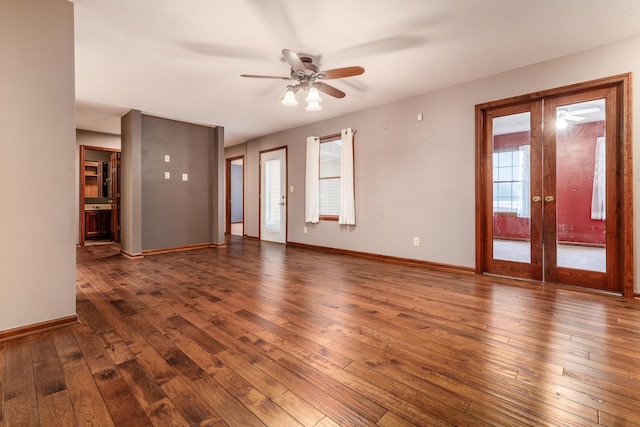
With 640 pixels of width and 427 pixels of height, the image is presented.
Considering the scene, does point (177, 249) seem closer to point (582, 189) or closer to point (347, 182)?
point (347, 182)

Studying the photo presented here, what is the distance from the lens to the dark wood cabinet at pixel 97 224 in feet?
22.7

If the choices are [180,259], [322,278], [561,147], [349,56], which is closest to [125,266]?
[180,259]

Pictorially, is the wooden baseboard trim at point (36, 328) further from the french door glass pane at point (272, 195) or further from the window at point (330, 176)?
the french door glass pane at point (272, 195)

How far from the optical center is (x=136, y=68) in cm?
337

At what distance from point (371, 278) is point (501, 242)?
1689mm

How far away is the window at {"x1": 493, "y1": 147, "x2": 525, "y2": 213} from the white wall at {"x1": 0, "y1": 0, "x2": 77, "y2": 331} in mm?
4357

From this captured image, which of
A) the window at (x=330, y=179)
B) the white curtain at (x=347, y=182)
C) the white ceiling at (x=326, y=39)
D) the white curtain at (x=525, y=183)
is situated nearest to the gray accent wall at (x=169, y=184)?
the white ceiling at (x=326, y=39)

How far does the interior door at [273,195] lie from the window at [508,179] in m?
4.09

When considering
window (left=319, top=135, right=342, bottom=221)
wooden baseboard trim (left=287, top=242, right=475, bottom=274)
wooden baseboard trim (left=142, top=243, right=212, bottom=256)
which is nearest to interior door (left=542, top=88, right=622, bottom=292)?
wooden baseboard trim (left=287, top=242, right=475, bottom=274)

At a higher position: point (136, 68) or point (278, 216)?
point (136, 68)

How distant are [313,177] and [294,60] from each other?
10.6ft

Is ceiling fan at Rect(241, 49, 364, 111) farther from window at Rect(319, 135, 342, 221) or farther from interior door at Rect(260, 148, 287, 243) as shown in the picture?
interior door at Rect(260, 148, 287, 243)

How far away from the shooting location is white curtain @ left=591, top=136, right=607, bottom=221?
2.98m

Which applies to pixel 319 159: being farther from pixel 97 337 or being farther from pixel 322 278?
pixel 97 337
